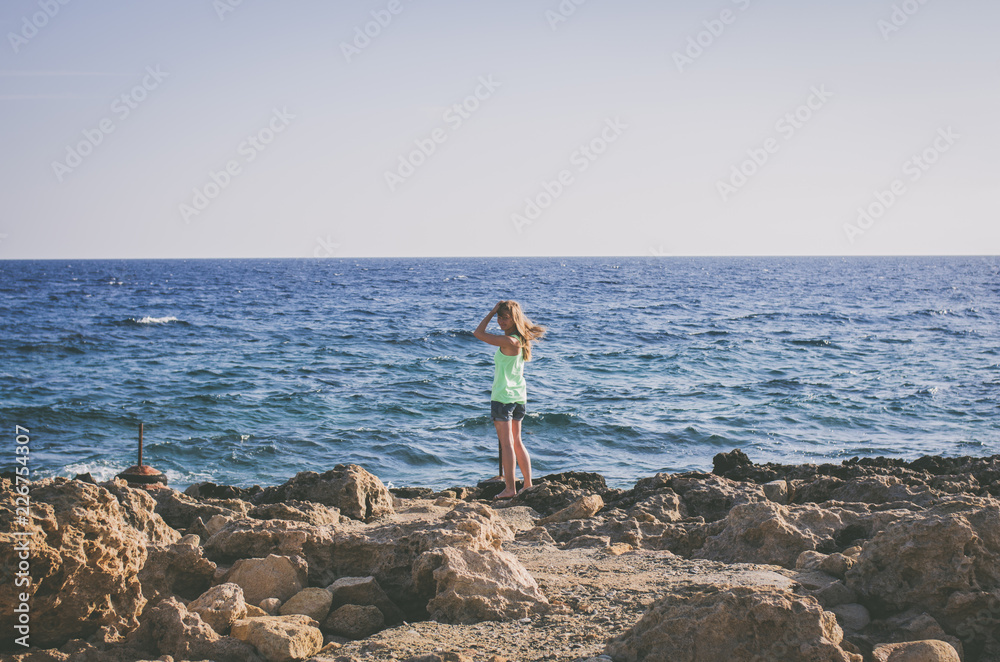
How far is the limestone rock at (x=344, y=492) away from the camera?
5656 mm

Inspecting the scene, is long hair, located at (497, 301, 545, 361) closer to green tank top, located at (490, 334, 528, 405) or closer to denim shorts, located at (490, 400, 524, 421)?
green tank top, located at (490, 334, 528, 405)

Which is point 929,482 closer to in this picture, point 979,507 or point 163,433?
point 979,507

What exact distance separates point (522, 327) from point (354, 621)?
3.80m

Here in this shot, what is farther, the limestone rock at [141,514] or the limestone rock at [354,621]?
the limestone rock at [141,514]

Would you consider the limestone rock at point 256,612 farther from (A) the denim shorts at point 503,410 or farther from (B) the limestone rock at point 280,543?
(A) the denim shorts at point 503,410

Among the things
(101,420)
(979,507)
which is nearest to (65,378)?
(101,420)

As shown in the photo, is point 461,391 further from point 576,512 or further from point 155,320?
point 155,320

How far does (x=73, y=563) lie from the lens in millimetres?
2996

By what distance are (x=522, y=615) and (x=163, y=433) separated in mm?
11272

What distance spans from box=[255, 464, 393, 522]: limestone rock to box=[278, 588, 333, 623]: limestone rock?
2.19 meters

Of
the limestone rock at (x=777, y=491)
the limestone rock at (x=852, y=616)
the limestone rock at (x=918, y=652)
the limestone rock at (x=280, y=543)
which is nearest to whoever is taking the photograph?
the limestone rock at (x=918, y=652)

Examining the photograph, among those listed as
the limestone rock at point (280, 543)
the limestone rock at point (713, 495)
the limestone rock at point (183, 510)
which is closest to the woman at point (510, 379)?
the limestone rock at point (713, 495)

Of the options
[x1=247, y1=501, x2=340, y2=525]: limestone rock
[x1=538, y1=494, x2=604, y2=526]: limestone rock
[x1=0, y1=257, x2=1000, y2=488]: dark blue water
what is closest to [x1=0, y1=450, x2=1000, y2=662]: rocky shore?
[x1=247, y1=501, x2=340, y2=525]: limestone rock

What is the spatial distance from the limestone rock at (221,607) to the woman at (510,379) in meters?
3.54
